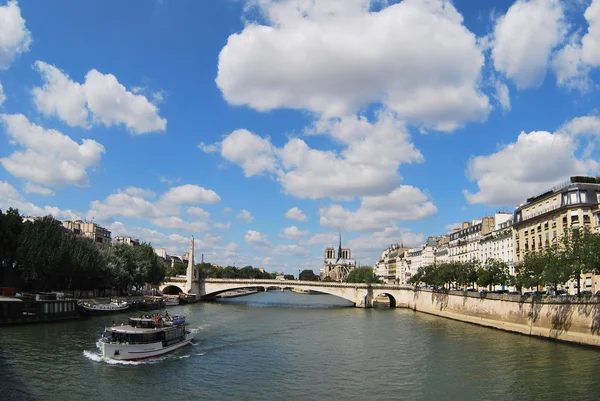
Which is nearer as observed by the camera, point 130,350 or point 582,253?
point 130,350

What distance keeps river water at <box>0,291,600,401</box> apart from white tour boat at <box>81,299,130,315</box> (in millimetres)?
9776

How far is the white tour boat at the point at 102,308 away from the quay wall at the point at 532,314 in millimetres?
47781

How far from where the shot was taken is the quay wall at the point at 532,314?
1796 inches

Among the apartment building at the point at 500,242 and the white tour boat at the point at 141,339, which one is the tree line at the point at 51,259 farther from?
the apartment building at the point at 500,242

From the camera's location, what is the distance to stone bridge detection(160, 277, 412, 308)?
366ft

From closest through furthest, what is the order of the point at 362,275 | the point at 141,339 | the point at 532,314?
the point at 141,339, the point at 532,314, the point at 362,275

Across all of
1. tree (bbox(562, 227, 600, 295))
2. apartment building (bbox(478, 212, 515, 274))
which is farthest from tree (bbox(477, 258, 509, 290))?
tree (bbox(562, 227, 600, 295))

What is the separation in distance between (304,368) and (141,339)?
13.1 meters

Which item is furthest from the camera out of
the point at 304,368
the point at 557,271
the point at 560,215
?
the point at 560,215

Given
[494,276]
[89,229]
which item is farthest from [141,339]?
[89,229]

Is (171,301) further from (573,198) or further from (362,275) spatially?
(362,275)

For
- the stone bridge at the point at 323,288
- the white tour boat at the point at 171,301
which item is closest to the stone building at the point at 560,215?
the stone bridge at the point at 323,288

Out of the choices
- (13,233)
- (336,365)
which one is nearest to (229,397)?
(336,365)

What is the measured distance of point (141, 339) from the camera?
4122 cm
